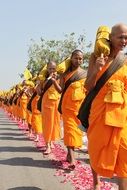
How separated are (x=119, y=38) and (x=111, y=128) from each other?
3.15ft

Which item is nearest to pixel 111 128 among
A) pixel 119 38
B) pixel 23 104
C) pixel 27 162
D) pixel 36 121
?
pixel 119 38

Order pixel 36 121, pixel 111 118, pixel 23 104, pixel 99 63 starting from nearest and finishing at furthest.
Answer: pixel 111 118 < pixel 99 63 < pixel 36 121 < pixel 23 104

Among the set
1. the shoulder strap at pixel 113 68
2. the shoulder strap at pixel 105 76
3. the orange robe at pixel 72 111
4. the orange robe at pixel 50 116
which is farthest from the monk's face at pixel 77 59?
the shoulder strap at pixel 113 68

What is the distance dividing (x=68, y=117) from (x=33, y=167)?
1.23 meters

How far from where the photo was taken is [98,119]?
5246 millimetres

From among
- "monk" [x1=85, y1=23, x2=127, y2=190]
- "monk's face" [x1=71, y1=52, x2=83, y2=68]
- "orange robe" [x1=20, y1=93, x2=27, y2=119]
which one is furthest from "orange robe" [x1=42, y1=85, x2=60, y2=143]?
"orange robe" [x1=20, y1=93, x2=27, y2=119]

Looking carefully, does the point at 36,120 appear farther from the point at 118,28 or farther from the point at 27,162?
the point at 118,28

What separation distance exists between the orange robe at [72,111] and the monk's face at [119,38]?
3.34 metres

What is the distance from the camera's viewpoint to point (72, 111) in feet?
29.1

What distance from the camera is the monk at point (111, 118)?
199 inches

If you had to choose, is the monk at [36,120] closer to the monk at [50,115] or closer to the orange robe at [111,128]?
the monk at [50,115]

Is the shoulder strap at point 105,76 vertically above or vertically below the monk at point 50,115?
above

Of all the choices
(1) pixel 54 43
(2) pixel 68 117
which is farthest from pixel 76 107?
(1) pixel 54 43

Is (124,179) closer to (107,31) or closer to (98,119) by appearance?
(98,119)
